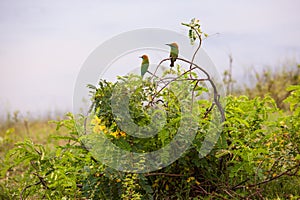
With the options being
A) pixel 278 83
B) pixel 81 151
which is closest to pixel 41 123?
pixel 278 83

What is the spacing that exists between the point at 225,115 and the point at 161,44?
0.73m

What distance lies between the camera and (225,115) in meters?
2.98

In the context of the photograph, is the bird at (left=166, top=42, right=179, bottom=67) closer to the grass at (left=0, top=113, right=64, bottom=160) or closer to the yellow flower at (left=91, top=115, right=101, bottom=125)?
the yellow flower at (left=91, top=115, right=101, bottom=125)

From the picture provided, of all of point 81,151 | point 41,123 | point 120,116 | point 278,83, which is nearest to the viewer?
point 120,116

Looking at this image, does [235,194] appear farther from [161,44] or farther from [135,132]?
[161,44]

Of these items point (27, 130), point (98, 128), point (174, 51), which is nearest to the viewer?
point (174, 51)

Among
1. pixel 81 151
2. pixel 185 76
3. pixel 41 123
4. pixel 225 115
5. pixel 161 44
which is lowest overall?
pixel 41 123

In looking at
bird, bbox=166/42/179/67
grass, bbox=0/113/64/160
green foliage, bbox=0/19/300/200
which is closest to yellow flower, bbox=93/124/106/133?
green foliage, bbox=0/19/300/200

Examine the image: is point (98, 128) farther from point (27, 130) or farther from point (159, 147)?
point (27, 130)

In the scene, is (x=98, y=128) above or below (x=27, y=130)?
above

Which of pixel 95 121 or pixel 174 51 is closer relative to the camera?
pixel 174 51

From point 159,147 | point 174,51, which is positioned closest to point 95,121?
point 159,147

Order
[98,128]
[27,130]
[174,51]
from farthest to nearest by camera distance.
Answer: [27,130]
[98,128]
[174,51]

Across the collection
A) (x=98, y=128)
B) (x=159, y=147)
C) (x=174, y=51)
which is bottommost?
(x=159, y=147)
